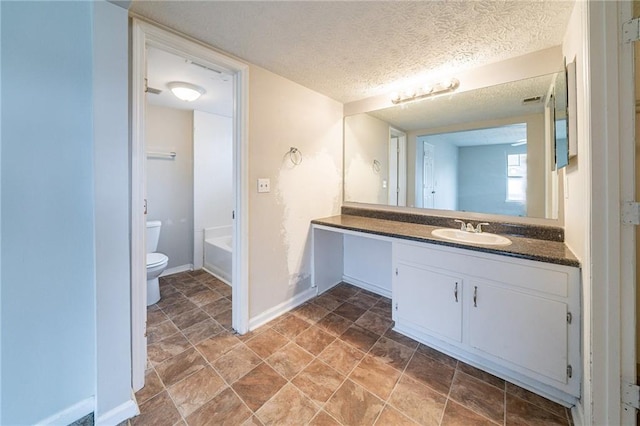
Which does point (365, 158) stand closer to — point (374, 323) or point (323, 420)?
point (374, 323)

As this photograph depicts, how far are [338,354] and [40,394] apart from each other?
155cm

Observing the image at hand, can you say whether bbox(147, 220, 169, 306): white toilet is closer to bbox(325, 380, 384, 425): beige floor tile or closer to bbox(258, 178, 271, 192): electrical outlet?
bbox(258, 178, 271, 192): electrical outlet

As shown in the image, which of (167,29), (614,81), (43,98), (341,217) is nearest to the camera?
(614,81)

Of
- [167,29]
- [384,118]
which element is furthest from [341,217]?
[167,29]

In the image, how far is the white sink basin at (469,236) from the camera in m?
1.73

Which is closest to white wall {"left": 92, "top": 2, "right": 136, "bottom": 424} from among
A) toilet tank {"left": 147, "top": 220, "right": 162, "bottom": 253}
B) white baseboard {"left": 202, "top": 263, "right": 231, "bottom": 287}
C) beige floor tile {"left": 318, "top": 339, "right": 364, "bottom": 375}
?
beige floor tile {"left": 318, "top": 339, "right": 364, "bottom": 375}

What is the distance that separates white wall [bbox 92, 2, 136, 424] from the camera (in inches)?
44.2

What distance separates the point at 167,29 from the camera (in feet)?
4.83

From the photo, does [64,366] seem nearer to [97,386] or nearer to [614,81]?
[97,386]

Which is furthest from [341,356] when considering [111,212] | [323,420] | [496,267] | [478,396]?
[111,212]

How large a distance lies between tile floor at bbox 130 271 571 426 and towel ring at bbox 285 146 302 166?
4.68 ft

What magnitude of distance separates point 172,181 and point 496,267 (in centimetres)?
357

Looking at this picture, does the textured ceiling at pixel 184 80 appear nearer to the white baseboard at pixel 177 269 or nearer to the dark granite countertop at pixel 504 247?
the dark granite countertop at pixel 504 247

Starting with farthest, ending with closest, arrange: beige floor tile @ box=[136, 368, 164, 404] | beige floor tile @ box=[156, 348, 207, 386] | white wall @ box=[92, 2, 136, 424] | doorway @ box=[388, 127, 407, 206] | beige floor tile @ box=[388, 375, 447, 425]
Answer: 1. doorway @ box=[388, 127, 407, 206]
2. beige floor tile @ box=[156, 348, 207, 386]
3. beige floor tile @ box=[136, 368, 164, 404]
4. beige floor tile @ box=[388, 375, 447, 425]
5. white wall @ box=[92, 2, 136, 424]
